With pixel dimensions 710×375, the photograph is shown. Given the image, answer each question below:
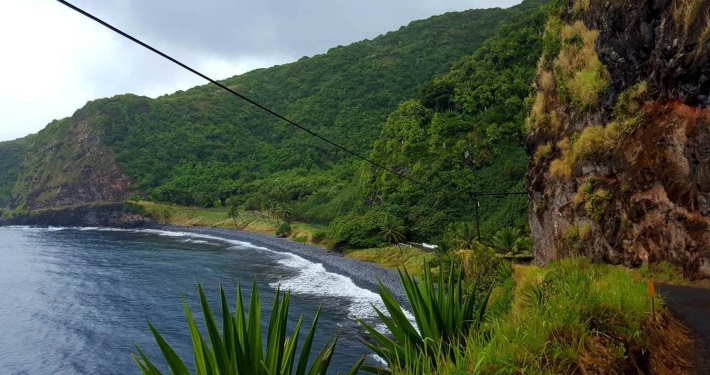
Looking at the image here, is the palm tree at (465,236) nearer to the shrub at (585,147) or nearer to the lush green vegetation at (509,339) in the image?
the shrub at (585,147)

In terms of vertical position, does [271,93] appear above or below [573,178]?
above

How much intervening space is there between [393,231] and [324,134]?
6852cm

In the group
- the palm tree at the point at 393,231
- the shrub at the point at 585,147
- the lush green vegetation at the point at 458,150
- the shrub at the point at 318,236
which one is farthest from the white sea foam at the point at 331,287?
the shrub at the point at 585,147

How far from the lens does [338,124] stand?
11950 centimetres

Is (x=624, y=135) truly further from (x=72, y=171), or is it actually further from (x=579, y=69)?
(x=72, y=171)

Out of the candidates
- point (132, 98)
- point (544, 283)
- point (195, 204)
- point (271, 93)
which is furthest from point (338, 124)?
point (544, 283)

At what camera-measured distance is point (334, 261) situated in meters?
49.5

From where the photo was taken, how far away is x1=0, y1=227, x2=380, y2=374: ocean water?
25.6 metres

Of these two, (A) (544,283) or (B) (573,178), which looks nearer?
(A) (544,283)

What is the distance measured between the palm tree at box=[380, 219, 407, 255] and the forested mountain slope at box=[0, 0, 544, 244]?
8.68ft

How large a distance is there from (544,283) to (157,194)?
110 metres

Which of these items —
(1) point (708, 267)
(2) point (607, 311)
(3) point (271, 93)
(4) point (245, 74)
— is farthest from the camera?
(4) point (245, 74)

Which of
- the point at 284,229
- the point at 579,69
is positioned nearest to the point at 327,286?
the point at 579,69

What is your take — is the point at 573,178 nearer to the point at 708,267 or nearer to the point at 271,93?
the point at 708,267
